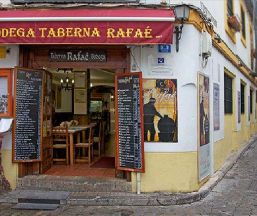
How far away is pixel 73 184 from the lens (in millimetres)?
8383

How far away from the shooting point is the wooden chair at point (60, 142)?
10531 millimetres

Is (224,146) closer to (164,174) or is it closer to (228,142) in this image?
(228,142)

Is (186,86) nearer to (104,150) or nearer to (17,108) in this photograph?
(17,108)

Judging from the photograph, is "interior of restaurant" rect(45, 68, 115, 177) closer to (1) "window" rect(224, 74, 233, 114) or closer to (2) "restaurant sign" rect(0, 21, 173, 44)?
(2) "restaurant sign" rect(0, 21, 173, 44)

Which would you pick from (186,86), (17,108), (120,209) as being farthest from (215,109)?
(17,108)

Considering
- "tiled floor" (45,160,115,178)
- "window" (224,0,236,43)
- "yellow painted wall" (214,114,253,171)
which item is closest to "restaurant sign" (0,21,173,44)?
"tiled floor" (45,160,115,178)

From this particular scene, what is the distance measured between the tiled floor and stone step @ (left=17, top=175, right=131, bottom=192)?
1.49ft

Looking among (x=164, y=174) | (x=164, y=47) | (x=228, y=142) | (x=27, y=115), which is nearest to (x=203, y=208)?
(x=164, y=174)

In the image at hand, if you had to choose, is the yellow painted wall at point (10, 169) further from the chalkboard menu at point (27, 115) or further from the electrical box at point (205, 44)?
the electrical box at point (205, 44)

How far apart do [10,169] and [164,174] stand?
11.1 feet

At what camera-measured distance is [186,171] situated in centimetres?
829

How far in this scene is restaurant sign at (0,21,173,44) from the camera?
7637 millimetres

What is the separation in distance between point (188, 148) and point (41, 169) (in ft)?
11.1

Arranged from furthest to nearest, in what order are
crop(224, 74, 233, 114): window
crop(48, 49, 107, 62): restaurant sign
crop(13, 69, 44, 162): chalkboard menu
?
crop(224, 74, 233, 114): window → crop(48, 49, 107, 62): restaurant sign → crop(13, 69, 44, 162): chalkboard menu
